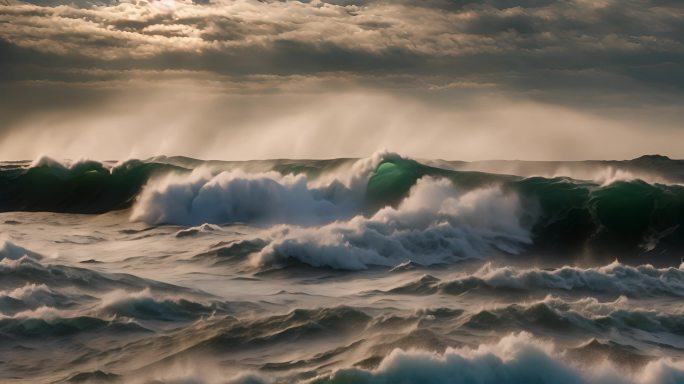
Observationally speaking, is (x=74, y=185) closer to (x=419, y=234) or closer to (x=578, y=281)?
(x=419, y=234)

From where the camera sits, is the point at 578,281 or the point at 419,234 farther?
the point at 419,234

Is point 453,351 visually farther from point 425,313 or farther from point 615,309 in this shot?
point 615,309


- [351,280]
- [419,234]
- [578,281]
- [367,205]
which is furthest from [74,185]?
[578,281]

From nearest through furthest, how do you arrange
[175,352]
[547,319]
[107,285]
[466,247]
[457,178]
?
[175,352], [547,319], [107,285], [466,247], [457,178]

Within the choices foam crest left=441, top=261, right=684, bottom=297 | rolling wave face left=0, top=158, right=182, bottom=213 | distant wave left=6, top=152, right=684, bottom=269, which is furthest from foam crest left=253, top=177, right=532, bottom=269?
rolling wave face left=0, top=158, right=182, bottom=213

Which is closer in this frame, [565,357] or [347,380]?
[347,380]

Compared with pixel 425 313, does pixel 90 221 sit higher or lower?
lower

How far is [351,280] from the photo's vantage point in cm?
1817

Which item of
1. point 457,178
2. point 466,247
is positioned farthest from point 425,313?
point 457,178

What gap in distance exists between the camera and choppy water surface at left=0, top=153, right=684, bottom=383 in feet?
35.6

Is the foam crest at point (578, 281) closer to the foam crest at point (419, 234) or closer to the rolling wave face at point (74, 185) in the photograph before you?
the foam crest at point (419, 234)

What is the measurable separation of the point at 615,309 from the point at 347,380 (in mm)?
5507

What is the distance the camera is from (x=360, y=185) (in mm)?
31938

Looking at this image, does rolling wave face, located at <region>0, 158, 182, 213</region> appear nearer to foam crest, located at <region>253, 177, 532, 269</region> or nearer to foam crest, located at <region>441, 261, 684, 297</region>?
foam crest, located at <region>253, 177, 532, 269</region>
